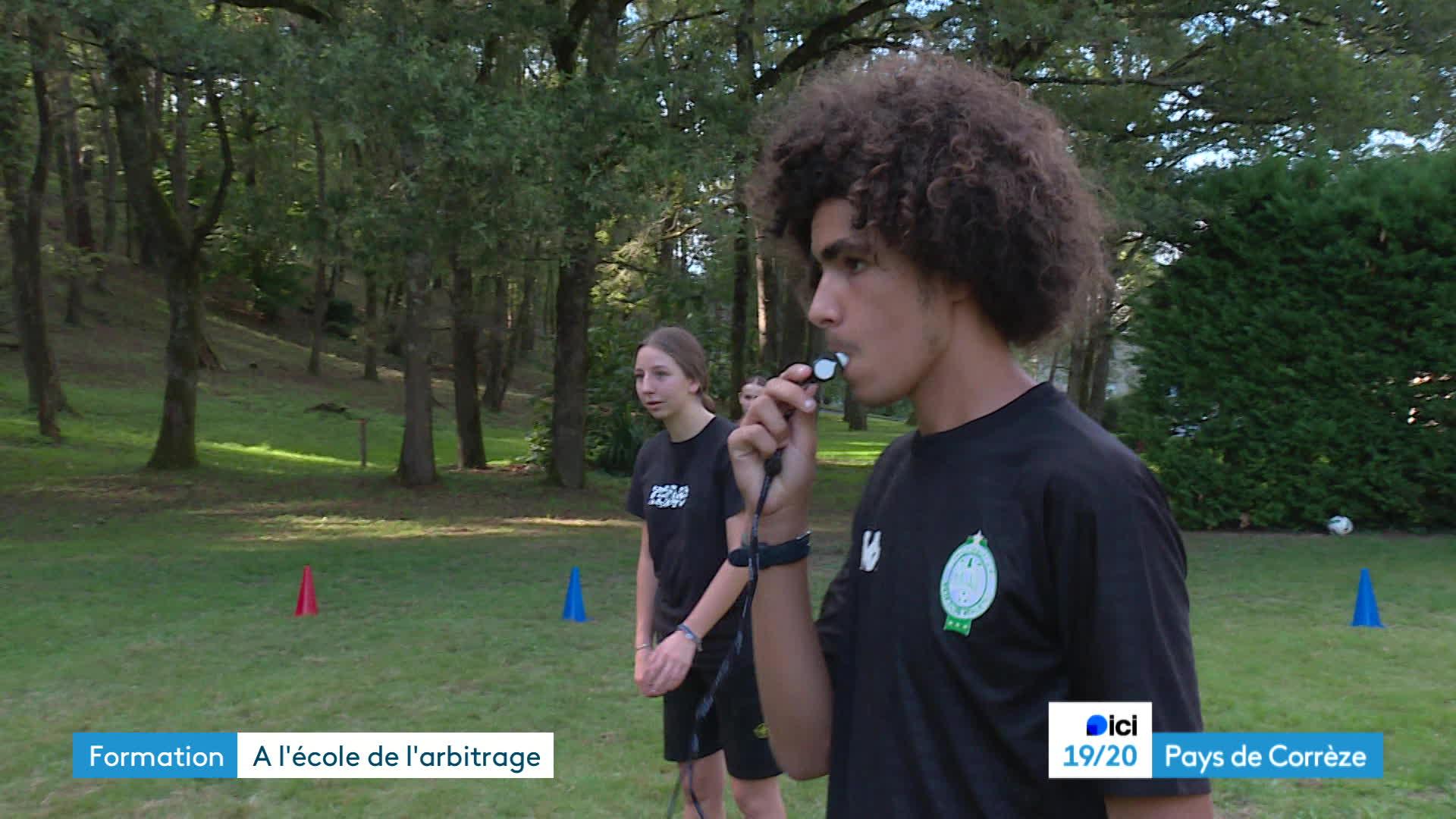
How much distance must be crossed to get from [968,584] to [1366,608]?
8.96 meters

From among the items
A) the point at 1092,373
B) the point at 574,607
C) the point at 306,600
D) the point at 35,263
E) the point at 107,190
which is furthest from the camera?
the point at 107,190

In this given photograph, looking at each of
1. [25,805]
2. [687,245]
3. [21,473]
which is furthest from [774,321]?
[25,805]

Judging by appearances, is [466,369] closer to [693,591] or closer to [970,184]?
[693,591]

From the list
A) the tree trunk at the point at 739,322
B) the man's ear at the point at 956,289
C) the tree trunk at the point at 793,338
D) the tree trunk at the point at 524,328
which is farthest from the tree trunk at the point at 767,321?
the man's ear at the point at 956,289

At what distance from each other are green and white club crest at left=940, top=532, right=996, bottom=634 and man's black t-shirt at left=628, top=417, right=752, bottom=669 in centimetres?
225

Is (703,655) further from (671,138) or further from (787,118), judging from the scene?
(671,138)

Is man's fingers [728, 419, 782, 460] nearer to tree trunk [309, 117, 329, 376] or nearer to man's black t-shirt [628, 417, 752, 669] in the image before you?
man's black t-shirt [628, 417, 752, 669]

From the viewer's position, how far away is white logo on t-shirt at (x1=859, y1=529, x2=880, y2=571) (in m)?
1.81

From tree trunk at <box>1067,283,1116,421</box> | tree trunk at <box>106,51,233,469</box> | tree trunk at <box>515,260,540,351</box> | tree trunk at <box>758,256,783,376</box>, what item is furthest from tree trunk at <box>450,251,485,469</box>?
tree trunk at <box>1067,283,1116,421</box>
